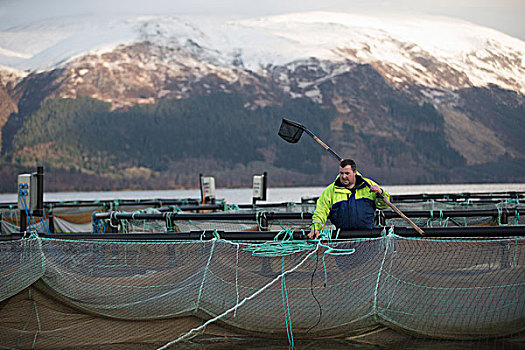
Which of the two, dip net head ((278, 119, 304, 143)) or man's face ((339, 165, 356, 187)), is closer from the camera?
man's face ((339, 165, 356, 187))

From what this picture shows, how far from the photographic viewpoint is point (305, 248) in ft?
19.6

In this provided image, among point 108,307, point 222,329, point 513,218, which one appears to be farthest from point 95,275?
point 513,218

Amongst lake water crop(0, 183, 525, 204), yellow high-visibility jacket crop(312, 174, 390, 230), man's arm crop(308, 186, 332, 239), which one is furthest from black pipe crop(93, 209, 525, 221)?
lake water crop(0, 183, 525, 204)

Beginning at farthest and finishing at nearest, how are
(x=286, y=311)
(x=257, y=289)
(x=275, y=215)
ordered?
(x=275, y=215)
(x=257, y=289)
(x=286, y=311)

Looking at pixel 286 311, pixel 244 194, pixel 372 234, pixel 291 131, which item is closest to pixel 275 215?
pixel 291 131

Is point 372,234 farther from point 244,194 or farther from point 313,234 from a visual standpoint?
point 244,194

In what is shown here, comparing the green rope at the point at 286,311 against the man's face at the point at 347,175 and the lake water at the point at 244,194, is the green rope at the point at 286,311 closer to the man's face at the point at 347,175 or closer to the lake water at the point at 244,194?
the man's face at the point at 347,175

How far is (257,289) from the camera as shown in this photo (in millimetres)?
6059

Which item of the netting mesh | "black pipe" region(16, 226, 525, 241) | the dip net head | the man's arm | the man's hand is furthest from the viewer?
the dip net head

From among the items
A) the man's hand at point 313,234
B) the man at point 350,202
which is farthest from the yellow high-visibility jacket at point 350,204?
the man's hand at point 313,234

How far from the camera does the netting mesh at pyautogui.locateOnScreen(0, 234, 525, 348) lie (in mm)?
5652

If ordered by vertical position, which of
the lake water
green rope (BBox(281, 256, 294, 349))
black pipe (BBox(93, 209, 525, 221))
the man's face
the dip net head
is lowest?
the lake water

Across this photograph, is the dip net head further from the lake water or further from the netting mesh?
the lake water

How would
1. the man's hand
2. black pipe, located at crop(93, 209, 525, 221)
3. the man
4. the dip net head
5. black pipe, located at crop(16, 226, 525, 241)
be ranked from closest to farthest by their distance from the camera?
1. black pipe, located at crop(16, 226, 525, 241)
2. the man's hand
3. the man
4. the dip net head
5. black pipe, located at crop(93, 209, 525, 221)
